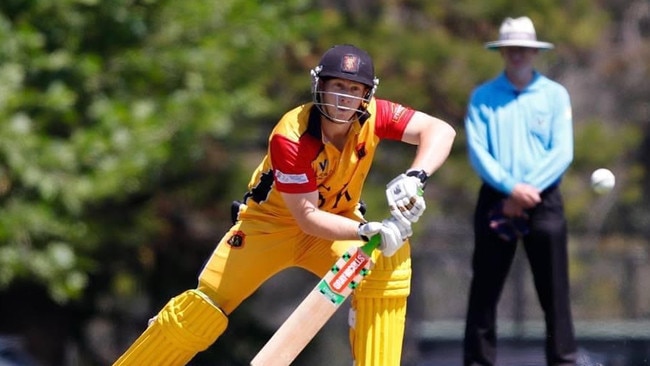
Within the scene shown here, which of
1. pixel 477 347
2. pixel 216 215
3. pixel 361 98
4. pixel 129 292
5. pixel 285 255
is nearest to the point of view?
pixel 361 98

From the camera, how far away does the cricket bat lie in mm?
5270

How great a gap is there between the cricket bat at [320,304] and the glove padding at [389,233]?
4 cm

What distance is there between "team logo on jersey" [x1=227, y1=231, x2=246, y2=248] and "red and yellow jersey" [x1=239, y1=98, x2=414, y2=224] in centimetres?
10

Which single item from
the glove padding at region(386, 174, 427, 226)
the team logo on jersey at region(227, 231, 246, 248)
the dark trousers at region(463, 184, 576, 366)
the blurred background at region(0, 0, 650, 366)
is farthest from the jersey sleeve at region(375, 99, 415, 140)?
the blurred background at region(0, 0, 650, 366)

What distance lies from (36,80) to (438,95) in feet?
19.2

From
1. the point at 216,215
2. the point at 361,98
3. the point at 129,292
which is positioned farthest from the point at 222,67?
the point at 361,98

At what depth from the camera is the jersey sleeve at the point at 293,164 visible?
536 cm

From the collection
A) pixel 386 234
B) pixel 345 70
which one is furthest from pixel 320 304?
pixel 345 70

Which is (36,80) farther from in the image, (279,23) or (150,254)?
(150,254)

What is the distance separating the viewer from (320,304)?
5340 millimetres

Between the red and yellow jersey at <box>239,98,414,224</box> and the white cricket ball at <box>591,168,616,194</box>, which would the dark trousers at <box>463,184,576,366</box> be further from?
the red and yellow jersey at <box>239,98,414,224</box>

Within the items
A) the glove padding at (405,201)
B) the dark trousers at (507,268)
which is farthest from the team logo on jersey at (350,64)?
the dark trousers at (507,268)

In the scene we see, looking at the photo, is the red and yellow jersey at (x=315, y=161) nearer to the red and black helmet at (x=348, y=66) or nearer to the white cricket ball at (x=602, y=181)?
the red and black helmet at (x=348, y=66)

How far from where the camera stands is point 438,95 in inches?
650
